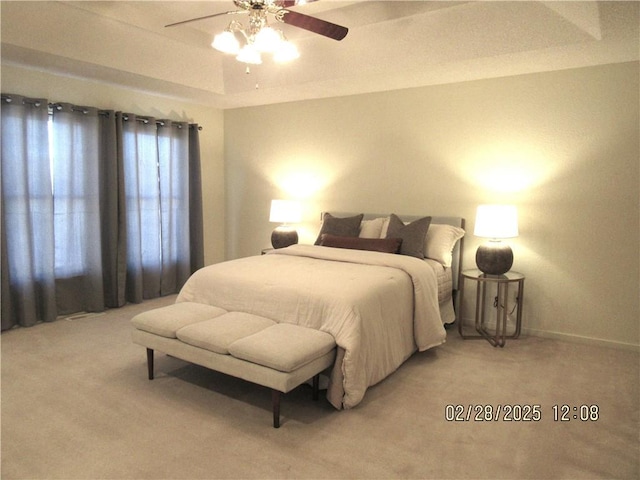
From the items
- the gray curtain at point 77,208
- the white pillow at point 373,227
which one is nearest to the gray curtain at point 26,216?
the gray curtain at point 77,208

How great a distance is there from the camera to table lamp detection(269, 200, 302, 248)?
5.13 metres

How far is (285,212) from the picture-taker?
514cm

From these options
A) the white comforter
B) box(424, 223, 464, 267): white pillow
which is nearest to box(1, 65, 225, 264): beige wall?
the white comforter

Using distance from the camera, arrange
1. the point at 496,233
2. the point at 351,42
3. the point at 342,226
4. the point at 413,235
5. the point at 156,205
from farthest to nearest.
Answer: the point at 156,205
the point at 342,226
the point at 413,235
the point at 351,42
the point at 496,233

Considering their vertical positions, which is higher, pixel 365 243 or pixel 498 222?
pixel 498 222

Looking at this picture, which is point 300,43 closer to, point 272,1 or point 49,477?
point 272,1

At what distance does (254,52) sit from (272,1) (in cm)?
33

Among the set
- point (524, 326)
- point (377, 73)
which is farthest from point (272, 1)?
point (524, 326)

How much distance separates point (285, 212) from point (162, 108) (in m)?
1.85

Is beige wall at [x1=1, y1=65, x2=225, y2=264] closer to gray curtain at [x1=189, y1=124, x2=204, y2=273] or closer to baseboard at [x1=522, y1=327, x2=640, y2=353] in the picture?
gray curtain at [x1=189, y1=124, x2=204, y2=273]

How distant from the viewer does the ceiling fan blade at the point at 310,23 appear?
Answer: 2363mm

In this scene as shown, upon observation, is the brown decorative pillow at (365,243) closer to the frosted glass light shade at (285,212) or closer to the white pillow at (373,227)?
the white pillow at (373,227)

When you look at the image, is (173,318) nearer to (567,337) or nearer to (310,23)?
(310,23)
